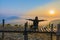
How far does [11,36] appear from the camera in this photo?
15258 mm

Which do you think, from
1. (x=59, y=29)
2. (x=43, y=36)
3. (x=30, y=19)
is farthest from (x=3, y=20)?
(x=59, y=29)

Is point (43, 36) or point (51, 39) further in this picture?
point (43, 36)

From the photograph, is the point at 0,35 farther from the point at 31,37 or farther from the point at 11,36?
the point at 31,37

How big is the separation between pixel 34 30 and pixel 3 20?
7.85 feet

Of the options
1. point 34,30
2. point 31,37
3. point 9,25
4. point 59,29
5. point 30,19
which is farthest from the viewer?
point 9,25

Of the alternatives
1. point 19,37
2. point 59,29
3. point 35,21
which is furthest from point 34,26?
point 59,29

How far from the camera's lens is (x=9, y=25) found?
15789 millimetres

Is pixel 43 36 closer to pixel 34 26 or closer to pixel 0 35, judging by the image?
pixel 34 26

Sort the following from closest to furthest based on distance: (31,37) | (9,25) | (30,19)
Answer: (30,19) < (31,37) < (9,25)

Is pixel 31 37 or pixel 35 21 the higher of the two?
pixel 35 21

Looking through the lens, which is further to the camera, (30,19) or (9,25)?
(9,25)

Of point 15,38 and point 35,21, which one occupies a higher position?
point 35,21

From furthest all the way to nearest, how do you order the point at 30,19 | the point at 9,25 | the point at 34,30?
the point at 9,25 → the point at 30,19 → the point at 34,30

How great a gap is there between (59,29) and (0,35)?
8.02 metres
